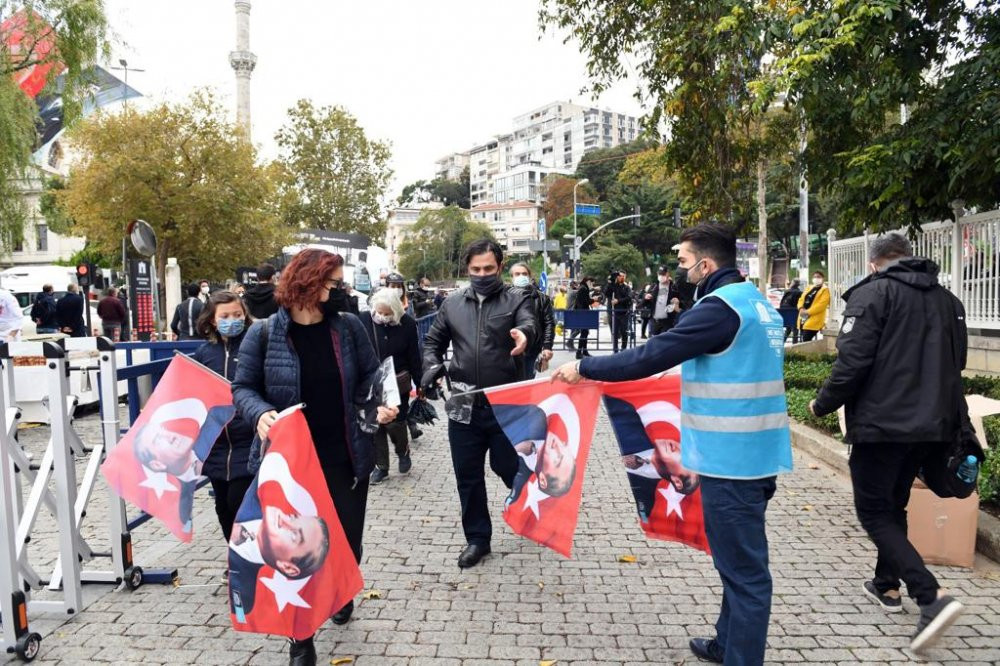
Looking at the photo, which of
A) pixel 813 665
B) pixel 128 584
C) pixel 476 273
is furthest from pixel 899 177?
pixel 128 584

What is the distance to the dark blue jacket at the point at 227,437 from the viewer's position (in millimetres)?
4215

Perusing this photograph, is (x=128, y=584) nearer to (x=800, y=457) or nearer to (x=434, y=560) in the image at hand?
(x=434, y=560)

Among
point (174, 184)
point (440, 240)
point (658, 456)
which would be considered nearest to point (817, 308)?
point (658, 456)

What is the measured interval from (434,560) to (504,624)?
1089 mm

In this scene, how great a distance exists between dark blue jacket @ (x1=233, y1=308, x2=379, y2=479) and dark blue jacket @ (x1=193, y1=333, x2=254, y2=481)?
28 centimetres

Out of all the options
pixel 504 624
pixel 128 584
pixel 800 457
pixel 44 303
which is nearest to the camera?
pixel 504 624

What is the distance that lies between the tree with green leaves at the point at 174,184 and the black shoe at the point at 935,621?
24.6 m

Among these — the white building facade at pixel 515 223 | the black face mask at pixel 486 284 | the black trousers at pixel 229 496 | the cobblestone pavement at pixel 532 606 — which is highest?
the white building facade at pixel 515 223

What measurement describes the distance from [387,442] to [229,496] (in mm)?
3087

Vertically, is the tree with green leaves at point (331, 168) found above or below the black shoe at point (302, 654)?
above

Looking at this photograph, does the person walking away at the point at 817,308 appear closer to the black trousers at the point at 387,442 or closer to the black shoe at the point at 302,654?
the black trousers at the point at 387,442

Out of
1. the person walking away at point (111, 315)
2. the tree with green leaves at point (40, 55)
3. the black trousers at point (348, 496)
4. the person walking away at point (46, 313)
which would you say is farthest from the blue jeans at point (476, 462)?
the person walking away at point (111, 315)

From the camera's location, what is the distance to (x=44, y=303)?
17125 millimetres

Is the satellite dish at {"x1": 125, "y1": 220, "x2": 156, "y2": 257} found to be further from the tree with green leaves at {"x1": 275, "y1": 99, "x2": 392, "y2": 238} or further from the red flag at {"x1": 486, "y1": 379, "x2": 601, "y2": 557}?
the tree with green leaves at {"x1": 275, "y1": 99, "x2": 392, "y2": 238}
